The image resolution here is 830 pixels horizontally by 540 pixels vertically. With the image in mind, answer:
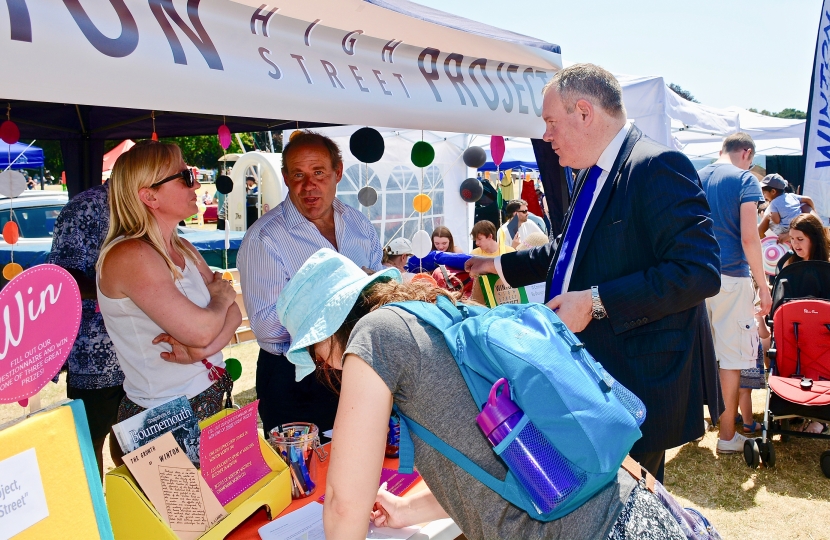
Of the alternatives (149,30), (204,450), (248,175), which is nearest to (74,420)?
(204,450)

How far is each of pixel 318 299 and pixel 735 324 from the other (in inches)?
141

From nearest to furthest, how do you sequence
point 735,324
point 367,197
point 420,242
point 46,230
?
1. point 420,242
2. point 735,324
3. point 367,197
4. point 46,230

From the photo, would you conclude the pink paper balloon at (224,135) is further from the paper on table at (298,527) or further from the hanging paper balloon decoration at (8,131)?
the paper on table at (298,527)

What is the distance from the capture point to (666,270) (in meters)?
1.82

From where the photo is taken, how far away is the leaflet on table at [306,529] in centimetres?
144

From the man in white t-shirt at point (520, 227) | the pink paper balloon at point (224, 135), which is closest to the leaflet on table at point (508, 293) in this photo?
the pink paper balloon at point (224, 135)

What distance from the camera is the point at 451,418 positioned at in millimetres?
1138

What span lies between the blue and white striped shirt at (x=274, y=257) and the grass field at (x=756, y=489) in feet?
7.56

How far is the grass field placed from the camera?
328 centimetres

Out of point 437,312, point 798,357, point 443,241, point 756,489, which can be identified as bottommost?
point 756,489

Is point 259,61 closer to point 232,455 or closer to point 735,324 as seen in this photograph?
point 232,455

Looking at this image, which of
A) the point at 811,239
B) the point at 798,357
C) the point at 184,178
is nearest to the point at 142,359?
the point at 184,178

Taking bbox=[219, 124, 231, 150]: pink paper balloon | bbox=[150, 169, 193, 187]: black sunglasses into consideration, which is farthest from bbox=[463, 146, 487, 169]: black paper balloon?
bbox=[150, 169, 193, 187]: black sunglasses

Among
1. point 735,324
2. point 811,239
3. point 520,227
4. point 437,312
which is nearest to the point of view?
point 437,312
